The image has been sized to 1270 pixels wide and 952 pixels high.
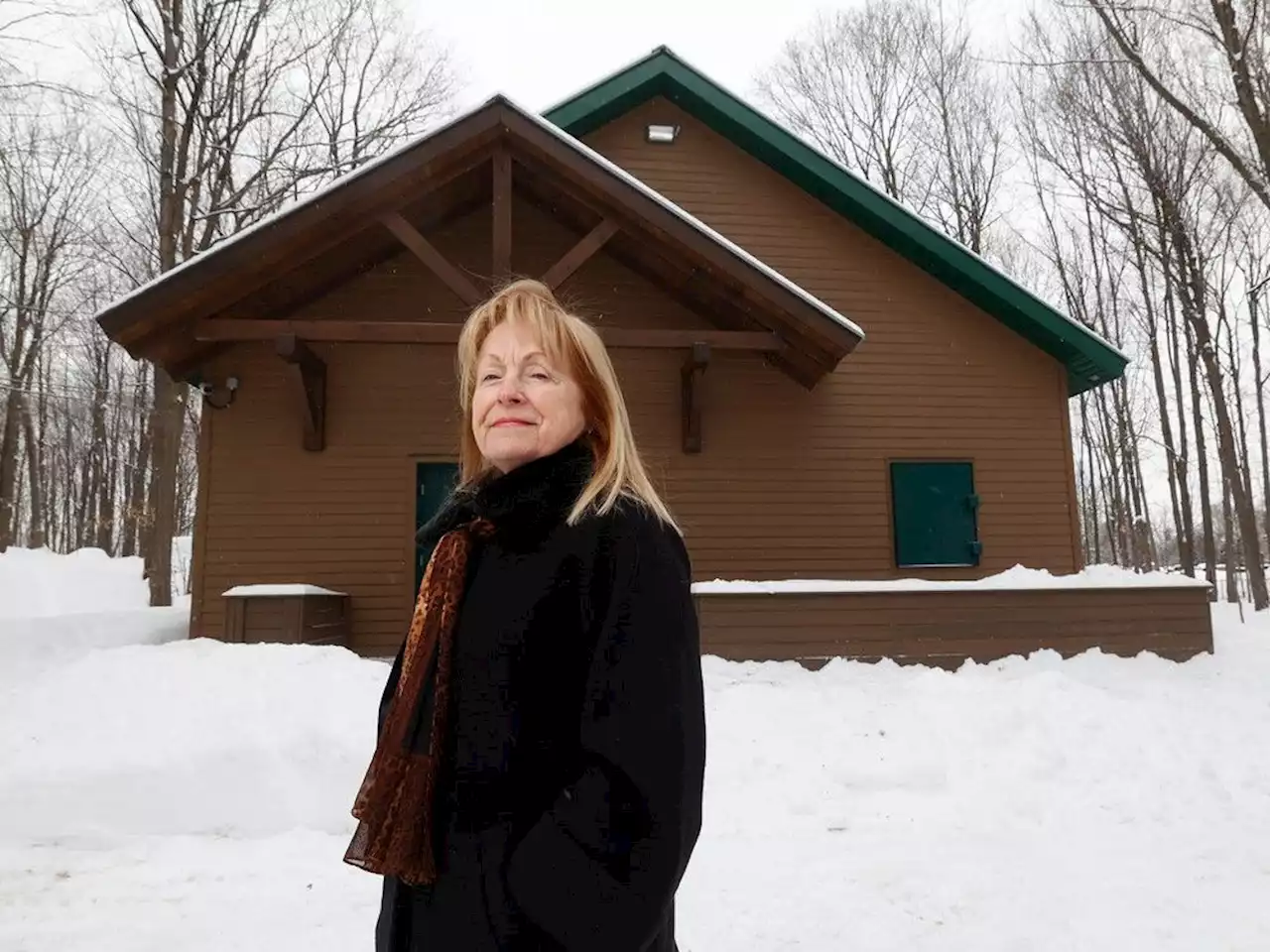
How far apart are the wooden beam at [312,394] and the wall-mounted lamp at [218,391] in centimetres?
72

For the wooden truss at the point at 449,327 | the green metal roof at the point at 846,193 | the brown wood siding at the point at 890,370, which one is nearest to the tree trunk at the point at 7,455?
the wooden truss at the point at 449,327

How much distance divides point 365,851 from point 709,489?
9.35 meters

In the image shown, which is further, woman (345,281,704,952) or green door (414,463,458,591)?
green door (414,463,458,591)

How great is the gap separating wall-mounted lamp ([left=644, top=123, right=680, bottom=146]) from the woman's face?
Answer: 1075cm

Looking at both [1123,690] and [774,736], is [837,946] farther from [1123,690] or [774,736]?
[1123,690]

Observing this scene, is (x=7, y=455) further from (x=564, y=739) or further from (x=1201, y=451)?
(x=1201, y=451)

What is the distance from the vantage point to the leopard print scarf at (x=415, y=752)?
1.37 meters

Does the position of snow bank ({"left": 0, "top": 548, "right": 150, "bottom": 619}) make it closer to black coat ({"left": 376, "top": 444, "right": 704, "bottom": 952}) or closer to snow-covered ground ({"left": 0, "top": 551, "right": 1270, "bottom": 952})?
snow-covered ground ({"left": 0, "top": 551, "right": 1270, "bottom": 952})

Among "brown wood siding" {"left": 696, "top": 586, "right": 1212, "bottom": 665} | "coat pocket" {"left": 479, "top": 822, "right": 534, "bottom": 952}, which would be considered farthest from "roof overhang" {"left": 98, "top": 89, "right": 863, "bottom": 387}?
"coat pocket" {"left": 479, "top": 822, "right": 534, "bottom": 952}

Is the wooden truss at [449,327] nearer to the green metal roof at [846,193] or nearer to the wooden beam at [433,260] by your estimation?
the wooden beam at [433,260]

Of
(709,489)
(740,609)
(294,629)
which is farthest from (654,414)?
(294,629)

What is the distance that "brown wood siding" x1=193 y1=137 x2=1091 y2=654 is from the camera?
10.0m

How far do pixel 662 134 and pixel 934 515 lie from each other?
20.3 ft

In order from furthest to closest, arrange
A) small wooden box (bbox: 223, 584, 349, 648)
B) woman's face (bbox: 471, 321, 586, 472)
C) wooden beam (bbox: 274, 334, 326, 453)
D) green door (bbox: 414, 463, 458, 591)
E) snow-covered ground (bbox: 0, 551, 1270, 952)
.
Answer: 1. green door (bbox: 414, 463, 458, 591)
2. wooden beam (bbox: 274, 334, 326, 453)
3. small wooden box (bbox: 223, 584, 349, 648)
4. snow-covered ground (bbox: 0, 551, 1270, 952)
5. woman's face (bbox: 471, 321, 586, 472)
